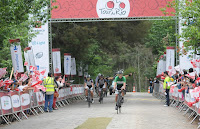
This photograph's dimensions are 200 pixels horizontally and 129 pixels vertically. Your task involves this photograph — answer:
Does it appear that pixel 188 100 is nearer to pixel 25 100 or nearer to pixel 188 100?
pixel 188 100

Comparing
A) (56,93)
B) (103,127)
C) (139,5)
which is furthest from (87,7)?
(103,127)

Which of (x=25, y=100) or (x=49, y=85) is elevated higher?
(x=49, y=85)

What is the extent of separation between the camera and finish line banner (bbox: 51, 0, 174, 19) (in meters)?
26.6

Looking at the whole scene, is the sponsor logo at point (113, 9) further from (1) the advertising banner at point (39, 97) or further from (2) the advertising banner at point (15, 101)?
(2) the advertising banner at point (15, 101)

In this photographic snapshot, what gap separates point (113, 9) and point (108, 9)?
31 cm

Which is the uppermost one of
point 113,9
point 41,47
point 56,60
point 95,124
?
point 113,9

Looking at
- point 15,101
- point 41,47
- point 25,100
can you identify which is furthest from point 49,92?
point 41,47

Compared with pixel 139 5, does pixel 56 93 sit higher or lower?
lower

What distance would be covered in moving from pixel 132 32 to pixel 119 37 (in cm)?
129

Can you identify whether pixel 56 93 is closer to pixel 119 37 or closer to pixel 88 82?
pixel 88 82

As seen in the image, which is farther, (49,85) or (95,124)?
(49,85)

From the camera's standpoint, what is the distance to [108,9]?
26578 mm

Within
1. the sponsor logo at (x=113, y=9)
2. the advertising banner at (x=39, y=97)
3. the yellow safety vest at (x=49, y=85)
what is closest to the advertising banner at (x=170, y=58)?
the sponsor logo at (x=113, y=9)

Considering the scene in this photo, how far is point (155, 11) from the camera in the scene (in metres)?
26.7
